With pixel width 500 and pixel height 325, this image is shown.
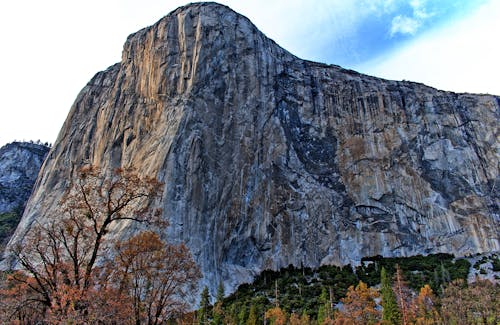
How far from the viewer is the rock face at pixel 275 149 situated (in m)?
56.6

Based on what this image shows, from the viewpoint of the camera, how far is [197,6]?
2793 inches

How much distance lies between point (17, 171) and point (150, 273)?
100m

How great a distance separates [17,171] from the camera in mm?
101125

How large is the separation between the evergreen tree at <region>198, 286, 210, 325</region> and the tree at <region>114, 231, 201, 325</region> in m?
25.2

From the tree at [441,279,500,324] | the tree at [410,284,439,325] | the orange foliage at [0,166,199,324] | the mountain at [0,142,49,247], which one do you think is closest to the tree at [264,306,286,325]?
the tree at [410,284,439,325]

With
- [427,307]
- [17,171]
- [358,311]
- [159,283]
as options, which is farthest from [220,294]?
[17,171]

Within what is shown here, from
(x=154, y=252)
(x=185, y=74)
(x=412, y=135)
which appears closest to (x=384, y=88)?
(x=412, y=135)

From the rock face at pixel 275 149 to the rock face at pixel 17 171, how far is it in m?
31.8

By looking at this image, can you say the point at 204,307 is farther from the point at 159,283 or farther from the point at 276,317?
the point at 159,283

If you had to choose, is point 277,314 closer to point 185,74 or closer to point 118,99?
point 185,74

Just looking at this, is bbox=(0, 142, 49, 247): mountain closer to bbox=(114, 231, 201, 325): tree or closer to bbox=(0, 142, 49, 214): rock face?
bbox=(0, 142, 49, 214): rock face

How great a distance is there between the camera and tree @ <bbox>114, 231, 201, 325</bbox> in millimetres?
14961

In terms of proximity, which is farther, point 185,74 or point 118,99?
point 118,99

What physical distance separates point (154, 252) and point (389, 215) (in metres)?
56.2
